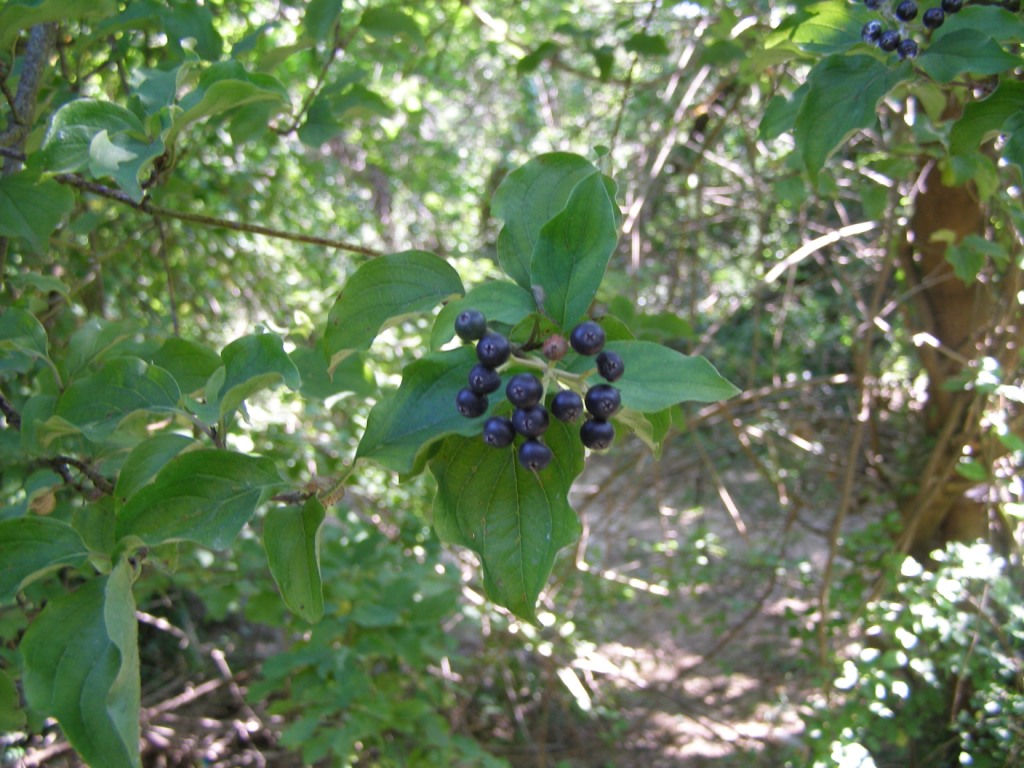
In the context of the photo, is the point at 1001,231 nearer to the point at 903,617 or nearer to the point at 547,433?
the point at 903,617

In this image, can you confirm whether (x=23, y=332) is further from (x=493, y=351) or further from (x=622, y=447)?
(x=622, y=447)

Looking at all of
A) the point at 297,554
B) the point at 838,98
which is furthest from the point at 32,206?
the point at 838,98

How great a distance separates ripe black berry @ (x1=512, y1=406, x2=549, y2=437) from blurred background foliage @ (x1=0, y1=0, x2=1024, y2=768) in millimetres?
526

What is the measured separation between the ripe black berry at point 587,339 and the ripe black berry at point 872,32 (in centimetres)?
81

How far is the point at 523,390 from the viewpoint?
899 millimetres

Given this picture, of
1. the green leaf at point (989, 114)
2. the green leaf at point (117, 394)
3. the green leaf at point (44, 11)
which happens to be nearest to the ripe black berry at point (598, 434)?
the green leaf at point (117, 394)

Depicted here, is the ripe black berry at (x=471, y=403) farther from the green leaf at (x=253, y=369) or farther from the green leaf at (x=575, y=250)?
the green leaf at (x=253, y=369)

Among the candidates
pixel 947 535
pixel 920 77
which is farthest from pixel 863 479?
pixel 920 77

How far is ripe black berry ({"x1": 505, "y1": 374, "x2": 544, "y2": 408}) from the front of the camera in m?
0.90

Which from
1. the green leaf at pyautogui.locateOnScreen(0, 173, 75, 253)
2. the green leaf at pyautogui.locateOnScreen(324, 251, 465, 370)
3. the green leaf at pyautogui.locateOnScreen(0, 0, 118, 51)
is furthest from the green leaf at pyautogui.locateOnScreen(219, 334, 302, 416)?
the green leaf at pyautogui.locateOnScreen(0, 0, 118, 51)

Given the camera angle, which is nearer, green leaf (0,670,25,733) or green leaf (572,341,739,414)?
green leaf (572,341,739,414)

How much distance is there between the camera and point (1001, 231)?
117 inches

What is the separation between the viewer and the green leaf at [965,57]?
127 cm

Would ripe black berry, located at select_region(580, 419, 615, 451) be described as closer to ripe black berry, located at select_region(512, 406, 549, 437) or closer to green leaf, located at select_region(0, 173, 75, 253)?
ripe black berry, located at select_region(512, 406, 549, 437)
